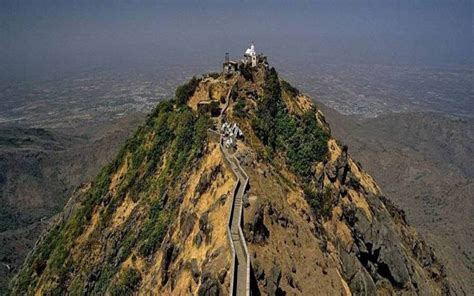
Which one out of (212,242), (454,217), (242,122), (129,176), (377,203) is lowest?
(454,217)

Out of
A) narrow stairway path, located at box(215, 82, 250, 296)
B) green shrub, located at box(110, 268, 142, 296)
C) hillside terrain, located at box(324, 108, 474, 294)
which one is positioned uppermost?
narrow stairway path, located at box(215, 82, 250, 296)

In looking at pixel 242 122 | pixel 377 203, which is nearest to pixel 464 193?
pixel 377 203

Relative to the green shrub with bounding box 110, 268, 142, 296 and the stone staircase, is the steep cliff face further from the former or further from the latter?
the stone staircase

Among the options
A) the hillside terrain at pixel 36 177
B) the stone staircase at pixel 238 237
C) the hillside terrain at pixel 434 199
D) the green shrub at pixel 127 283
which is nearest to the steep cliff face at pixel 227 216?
the green shrub at pixel 127 283

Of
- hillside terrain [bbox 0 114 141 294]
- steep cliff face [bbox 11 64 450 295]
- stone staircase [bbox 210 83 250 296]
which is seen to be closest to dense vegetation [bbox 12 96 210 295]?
steep cliff face [bbox 11 64 450 295]

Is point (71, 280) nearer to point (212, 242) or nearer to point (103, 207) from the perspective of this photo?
point (103, 207)

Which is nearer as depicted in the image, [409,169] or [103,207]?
[103,207]
